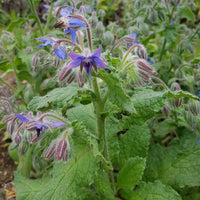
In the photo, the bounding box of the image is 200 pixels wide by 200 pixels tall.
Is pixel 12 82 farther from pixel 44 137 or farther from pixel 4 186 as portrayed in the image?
pixel 44 137

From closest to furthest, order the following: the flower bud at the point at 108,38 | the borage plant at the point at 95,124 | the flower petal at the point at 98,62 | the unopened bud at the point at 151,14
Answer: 1. the flower petal at the point at 98,62
2. the borage plant at the point at 95,124
3. the flower bud at the point at 108,38
4. the unopened bud at the point at 151,14

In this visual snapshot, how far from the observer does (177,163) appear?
4.66 feet

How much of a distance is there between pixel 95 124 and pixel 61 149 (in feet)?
0.98

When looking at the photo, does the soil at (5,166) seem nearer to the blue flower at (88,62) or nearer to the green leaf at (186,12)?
the blue flower at (88,62)

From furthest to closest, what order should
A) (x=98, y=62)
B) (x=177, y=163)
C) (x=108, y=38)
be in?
1. (x=108, y=38)
2. (x=177, y=163)
3. (x=98, y=62)

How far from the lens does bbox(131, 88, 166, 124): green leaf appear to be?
3.42 ft

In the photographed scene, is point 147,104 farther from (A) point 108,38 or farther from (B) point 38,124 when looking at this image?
(A) point 108,38

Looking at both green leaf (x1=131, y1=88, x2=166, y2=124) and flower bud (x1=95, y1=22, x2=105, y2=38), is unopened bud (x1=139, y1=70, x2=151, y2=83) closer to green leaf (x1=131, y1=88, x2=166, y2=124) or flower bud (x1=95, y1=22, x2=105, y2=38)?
green leaf (x1=131, y1=88, x2=166, y2=124)

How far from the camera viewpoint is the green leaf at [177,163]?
135 cm

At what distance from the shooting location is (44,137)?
1122 millimetres

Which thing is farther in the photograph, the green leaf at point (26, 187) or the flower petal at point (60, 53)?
the green leaf at point (26, 187)

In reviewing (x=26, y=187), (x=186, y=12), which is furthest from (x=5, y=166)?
(x=186, y=12)

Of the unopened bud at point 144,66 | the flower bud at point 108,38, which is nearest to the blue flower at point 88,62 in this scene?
the unopened bud at point 144,66

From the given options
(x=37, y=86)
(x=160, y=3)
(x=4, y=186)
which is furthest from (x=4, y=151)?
(x=160, y=3)
